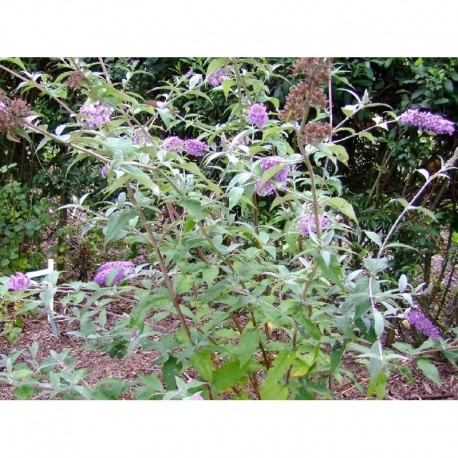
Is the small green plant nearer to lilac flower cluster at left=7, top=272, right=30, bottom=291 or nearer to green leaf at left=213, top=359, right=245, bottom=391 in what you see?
lilac flower cluster at left=7, top=272, right=30, bottom=291

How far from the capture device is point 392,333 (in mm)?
2668

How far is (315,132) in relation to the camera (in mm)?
907

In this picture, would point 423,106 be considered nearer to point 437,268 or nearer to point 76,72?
point 437,268

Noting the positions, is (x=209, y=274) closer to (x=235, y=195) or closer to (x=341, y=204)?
(x=235, y=195)

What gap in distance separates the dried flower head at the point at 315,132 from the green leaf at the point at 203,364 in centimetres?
68

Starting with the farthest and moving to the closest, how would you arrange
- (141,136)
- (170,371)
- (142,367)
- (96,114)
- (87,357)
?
(87,357) < (142,367) < (141,136) < (170,371) < (96,114)

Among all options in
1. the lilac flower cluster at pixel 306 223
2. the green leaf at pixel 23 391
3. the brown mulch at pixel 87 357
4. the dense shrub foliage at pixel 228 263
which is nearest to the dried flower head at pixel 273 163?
the dense shrub foliage at pixel 228 263

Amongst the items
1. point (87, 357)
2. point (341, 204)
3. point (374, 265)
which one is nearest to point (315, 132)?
point (341, 204)

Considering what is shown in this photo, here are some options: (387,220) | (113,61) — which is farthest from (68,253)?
(387,220)

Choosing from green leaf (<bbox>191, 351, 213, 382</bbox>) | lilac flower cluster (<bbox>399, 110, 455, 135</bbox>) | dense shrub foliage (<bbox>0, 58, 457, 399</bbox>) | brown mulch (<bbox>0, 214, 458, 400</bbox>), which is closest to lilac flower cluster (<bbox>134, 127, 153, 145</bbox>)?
dense shrub foliage (<bbox>0, 58, 457, 399</bbox>)

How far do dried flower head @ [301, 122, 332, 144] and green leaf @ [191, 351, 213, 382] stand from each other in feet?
2.23

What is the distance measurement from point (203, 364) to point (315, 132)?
705 mm

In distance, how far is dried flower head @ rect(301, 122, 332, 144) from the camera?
0.90 metres

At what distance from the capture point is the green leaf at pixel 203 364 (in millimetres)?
1358
